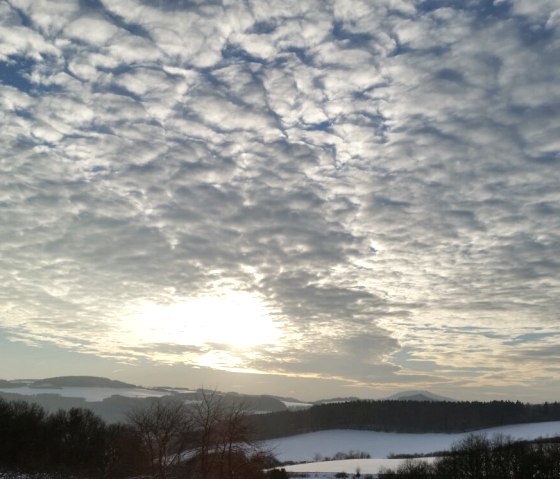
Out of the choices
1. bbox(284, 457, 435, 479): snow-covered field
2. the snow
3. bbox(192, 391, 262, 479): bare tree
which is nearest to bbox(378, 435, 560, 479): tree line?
bbox(284, 457, 435, 479): snow-covered field

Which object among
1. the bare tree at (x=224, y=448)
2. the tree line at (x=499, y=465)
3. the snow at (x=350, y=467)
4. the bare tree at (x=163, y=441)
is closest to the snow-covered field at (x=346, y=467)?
the snow at (x=350, y=467)

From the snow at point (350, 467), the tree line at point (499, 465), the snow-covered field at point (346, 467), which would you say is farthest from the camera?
the snow at point (350, 467)

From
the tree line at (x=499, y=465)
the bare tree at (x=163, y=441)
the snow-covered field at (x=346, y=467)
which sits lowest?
the snow-covered field at (x=346, y=467)

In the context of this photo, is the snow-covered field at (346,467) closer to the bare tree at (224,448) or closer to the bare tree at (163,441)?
the bare tree at (163,441)

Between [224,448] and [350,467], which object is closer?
[224,448]

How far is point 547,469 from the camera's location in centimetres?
10431

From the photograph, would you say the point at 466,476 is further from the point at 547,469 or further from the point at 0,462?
the point at 0,462

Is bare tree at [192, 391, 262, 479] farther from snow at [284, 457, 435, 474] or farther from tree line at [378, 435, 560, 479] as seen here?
snow at [284, 457, 435, 474]

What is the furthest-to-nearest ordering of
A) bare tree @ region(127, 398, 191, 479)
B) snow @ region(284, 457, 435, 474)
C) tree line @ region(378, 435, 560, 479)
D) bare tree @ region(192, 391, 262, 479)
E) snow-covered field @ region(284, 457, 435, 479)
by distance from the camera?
snow @ region(284, 457, 435, 474)
snow-covered field @ region(284, 457, 435, 479)
tree line @ region(378, 435, 560, 479)
bare tree @ region(127, 398, 191, 479)
bare tree @ region(192, 391, 262, 479)

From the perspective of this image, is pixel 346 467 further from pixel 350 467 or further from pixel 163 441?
pixel 163 441

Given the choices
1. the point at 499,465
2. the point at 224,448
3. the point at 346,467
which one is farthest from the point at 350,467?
the point at 224,448

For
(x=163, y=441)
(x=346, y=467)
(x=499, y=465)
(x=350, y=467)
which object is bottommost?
(x=346, y=467)

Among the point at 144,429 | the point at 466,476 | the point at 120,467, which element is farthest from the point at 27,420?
the point at 466,476

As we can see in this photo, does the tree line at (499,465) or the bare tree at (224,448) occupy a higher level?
the bare tree at (224,448)
